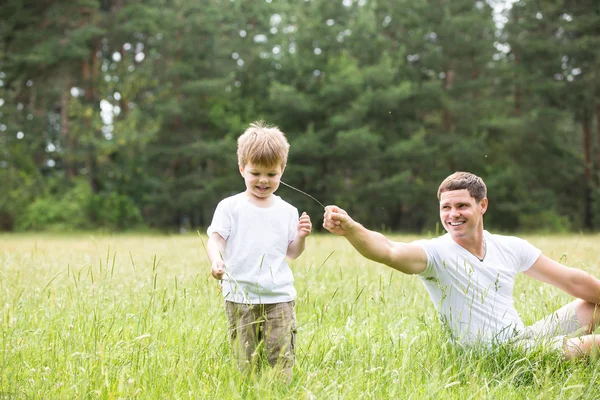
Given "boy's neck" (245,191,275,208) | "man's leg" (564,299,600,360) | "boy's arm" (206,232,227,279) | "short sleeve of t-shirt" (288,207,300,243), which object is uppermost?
"boy's neck" (245,191,275,208)

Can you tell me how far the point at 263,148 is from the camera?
335cm

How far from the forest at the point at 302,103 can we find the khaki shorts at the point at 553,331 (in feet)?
77.1

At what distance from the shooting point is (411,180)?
31766 mm

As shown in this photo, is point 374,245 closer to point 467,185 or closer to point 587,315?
point 467,185

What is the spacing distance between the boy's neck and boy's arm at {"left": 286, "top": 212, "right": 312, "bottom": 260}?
0.20m

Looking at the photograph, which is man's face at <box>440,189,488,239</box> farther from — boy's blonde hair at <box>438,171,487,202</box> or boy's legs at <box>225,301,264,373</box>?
boy's legs at <box>225,301,264,373</box>

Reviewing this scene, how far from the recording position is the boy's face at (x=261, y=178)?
11.2ft

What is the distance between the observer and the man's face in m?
3.80

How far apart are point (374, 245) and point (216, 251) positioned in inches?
33.3

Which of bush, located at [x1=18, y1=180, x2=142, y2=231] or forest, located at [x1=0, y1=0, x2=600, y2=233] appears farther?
forest, located at [x1=0, y1=0, x2=600, y2=233]

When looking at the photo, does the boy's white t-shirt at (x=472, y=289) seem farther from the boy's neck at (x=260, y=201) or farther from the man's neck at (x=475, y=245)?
the boy's neck at (x=260, y=201)

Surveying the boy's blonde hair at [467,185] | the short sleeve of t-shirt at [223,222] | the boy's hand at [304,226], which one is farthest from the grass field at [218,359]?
the boy's blonde hair at [467,185]

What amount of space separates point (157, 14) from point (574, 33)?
797 inches

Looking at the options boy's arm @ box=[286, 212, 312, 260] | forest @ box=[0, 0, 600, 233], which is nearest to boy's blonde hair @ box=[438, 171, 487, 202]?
boy's arm @ box=[286, 212, 312, 260]
